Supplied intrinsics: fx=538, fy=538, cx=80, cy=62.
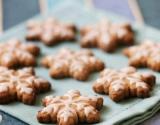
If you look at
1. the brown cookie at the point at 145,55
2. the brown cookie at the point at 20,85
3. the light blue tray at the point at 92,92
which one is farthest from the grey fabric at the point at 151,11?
the brown cookie at the point at 20,85

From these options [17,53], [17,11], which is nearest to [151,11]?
[17,11]

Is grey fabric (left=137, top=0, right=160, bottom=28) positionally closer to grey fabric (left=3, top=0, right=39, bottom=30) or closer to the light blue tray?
the light blue tray

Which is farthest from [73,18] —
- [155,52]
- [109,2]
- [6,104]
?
[6,104]

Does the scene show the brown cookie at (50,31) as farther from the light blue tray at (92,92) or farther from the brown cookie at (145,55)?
the brown cookie at (145,55)

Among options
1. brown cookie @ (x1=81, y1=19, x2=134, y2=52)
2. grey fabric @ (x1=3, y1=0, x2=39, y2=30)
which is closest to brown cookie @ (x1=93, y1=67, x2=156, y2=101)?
brown cookie @ (x1=81, y1=19, x2=134, y2=52)

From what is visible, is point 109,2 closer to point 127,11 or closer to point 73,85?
point 127,11

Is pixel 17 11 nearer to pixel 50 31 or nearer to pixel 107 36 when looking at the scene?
pixel 50 31
